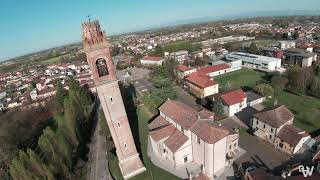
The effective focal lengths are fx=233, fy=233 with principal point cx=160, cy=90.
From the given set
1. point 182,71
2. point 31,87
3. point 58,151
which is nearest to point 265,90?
point 182,71

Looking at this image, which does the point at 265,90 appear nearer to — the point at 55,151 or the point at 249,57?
the point at 249,57

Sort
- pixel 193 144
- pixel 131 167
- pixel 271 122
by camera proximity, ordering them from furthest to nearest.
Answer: pixel 271 122 < pixel 131 167 < pixel 193 144

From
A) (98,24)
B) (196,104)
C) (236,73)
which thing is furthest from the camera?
(236,73)

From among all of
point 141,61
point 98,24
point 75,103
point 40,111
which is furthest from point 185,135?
point 141,61

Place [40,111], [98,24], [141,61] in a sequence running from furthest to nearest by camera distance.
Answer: [141,61] → [40,111] → [98,24]

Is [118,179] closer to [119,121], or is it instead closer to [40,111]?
[119,121]

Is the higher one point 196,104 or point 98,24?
point 98,24
